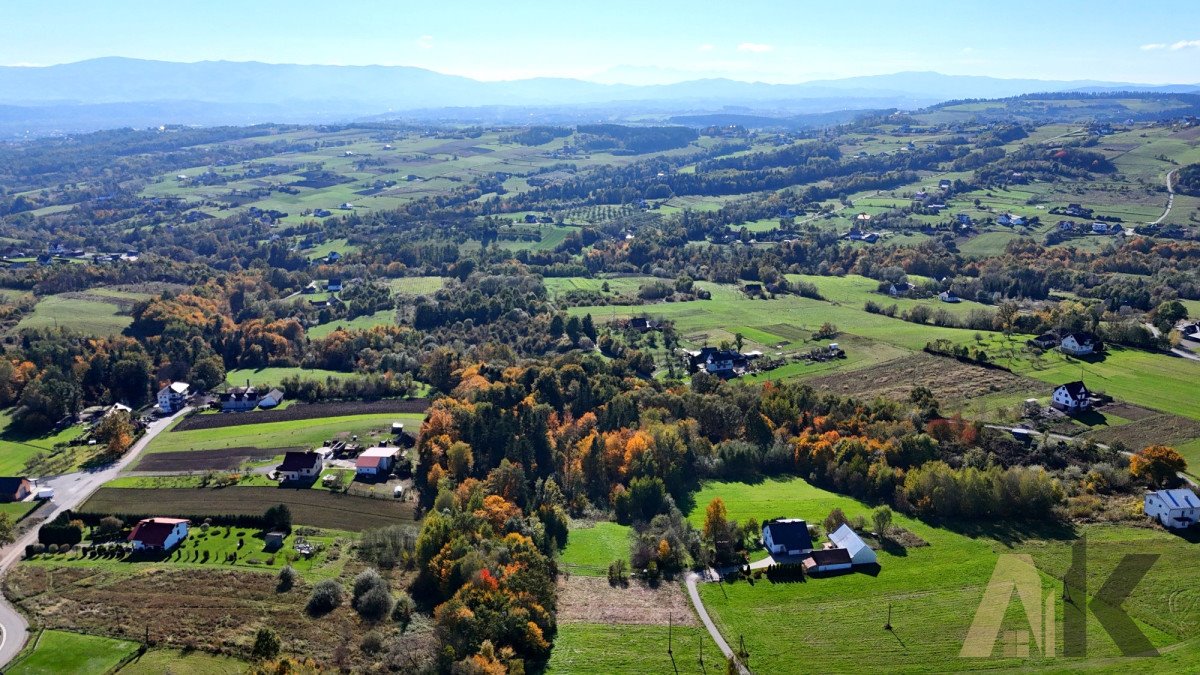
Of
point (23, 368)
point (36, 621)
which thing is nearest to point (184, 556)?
point (36, 621)

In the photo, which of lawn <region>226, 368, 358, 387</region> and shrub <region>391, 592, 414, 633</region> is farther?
lawn <region>226, 368, 358, 387</region>

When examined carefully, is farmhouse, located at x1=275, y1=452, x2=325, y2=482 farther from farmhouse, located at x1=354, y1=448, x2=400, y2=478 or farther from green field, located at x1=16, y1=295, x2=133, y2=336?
green field, located at x1=16, y1=295, x2=133, y2=336

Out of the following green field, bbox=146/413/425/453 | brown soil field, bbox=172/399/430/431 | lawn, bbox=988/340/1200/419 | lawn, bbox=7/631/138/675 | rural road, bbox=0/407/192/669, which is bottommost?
brown soil field, bbox=172/399/430/431

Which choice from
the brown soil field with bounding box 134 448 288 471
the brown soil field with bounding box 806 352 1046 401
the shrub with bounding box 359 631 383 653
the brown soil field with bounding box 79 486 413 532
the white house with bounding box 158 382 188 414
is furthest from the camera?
the white house with bounding box 158 382 188 414

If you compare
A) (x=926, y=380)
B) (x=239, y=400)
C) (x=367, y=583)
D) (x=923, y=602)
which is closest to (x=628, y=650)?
(x=367, y=583)

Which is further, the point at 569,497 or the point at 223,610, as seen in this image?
the point at 569,497

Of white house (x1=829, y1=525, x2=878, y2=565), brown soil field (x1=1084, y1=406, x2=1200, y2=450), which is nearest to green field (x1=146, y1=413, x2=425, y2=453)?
white house (x1=829, y1=525, x2=878, y2=565)

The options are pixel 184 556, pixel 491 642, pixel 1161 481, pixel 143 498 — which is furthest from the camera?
pixel 143 498

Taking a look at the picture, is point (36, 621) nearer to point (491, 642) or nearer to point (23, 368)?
point (491, 642)

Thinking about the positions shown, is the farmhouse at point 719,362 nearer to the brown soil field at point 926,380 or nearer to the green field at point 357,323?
the brown soil field at point 926,380
